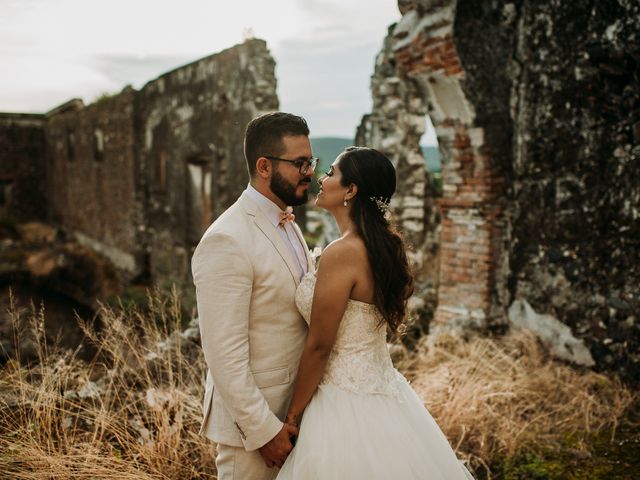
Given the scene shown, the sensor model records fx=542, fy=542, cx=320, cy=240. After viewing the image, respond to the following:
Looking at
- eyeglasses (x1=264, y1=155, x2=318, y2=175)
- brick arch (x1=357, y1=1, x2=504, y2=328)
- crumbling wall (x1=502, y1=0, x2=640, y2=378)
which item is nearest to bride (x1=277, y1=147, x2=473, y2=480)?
eyeglasses (x1=264, y1=155, x2=318, y2=175)

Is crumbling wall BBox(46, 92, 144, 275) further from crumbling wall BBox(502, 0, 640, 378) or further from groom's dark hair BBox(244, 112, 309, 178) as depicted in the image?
groom's dark hair BBox(244, 112, 309, 178)

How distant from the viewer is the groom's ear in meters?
2.42

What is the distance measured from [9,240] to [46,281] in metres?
6.07

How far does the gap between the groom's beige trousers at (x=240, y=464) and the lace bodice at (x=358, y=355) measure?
1.42 ft

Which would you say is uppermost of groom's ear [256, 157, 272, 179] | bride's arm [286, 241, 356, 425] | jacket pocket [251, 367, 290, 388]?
groom's ear [256, 157, 272, 179]

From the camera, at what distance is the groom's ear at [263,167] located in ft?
7.95

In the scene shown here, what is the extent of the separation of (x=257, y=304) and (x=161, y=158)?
Answer: 9965mm

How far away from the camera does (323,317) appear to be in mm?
2258

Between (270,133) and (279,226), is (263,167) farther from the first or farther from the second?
(279,226)

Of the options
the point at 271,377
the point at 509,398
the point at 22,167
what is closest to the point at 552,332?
the point at 509,398

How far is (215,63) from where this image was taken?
909cm

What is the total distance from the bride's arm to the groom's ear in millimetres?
451

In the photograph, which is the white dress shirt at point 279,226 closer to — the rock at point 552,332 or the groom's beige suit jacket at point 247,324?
the groom's beige suit jacket at point 247,324

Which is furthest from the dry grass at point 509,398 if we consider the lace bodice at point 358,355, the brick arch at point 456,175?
the lace bodice at point 358,355
